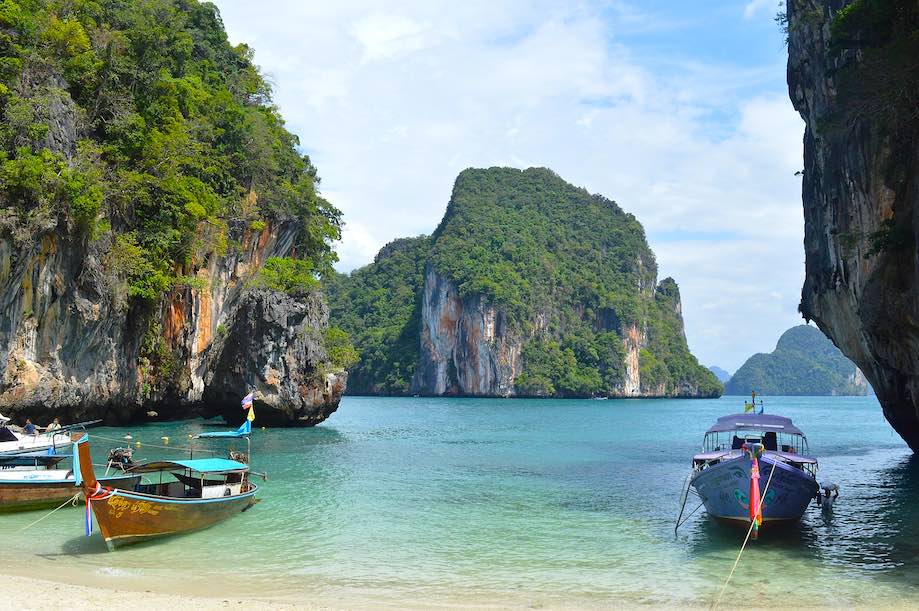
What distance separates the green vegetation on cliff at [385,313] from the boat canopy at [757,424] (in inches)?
3161

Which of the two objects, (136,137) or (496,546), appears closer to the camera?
(496,546)

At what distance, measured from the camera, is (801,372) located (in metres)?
168

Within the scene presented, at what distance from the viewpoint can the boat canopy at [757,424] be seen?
14523 millimetres

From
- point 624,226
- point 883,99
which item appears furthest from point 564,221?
point 883,99

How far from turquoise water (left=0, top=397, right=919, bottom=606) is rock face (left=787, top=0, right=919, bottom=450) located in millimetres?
3255

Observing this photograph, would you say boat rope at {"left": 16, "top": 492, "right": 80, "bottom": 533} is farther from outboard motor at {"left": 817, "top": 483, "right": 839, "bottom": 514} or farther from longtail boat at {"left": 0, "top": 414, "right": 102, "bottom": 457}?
outboard motor at {"left": 817, "top": 483, "right": 839, "bottom": 514}

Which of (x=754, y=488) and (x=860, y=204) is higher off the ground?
(x=860, y=204)

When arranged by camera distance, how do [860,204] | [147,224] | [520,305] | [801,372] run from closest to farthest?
[860,204], [147,224], [520,305], [801,372]

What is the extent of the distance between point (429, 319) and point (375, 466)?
237 feet

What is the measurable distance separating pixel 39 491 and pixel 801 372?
178m

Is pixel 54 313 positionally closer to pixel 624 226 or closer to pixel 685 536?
pixel 685 536

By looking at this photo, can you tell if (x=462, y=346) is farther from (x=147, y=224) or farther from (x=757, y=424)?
(x=757, y=424)

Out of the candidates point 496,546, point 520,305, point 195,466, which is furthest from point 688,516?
point 520,305

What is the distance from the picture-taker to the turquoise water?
8648 millimetres
